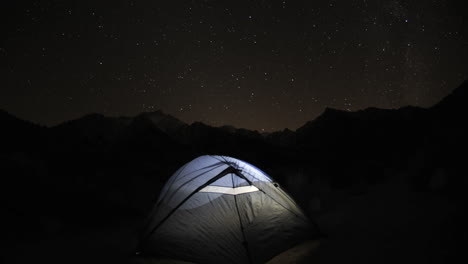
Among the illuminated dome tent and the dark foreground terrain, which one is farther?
the dark foreground terrain

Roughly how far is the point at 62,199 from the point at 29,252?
3652mm

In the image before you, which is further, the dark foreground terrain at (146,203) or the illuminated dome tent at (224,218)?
the dark foreground terrain at (146,203)

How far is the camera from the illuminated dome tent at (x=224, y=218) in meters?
4.74

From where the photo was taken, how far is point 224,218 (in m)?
5.14

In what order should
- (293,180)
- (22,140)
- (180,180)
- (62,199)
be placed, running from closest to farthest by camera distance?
1. (180,180)
2. (62,199)
3. (22,140)
4. (293,180)

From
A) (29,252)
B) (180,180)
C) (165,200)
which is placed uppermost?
(180,180)

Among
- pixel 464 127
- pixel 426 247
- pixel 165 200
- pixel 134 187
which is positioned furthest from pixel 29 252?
pixel 464 127

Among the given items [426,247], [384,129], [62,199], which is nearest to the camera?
[426,247]

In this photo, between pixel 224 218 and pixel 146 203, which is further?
pixel 146 203

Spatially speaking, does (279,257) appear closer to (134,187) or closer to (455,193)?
(455,193)

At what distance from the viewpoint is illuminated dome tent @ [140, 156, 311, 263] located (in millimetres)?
4742

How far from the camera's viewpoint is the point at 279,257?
4758mm

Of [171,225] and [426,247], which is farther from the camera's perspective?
[171,225]

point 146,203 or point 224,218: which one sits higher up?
point 224,218
